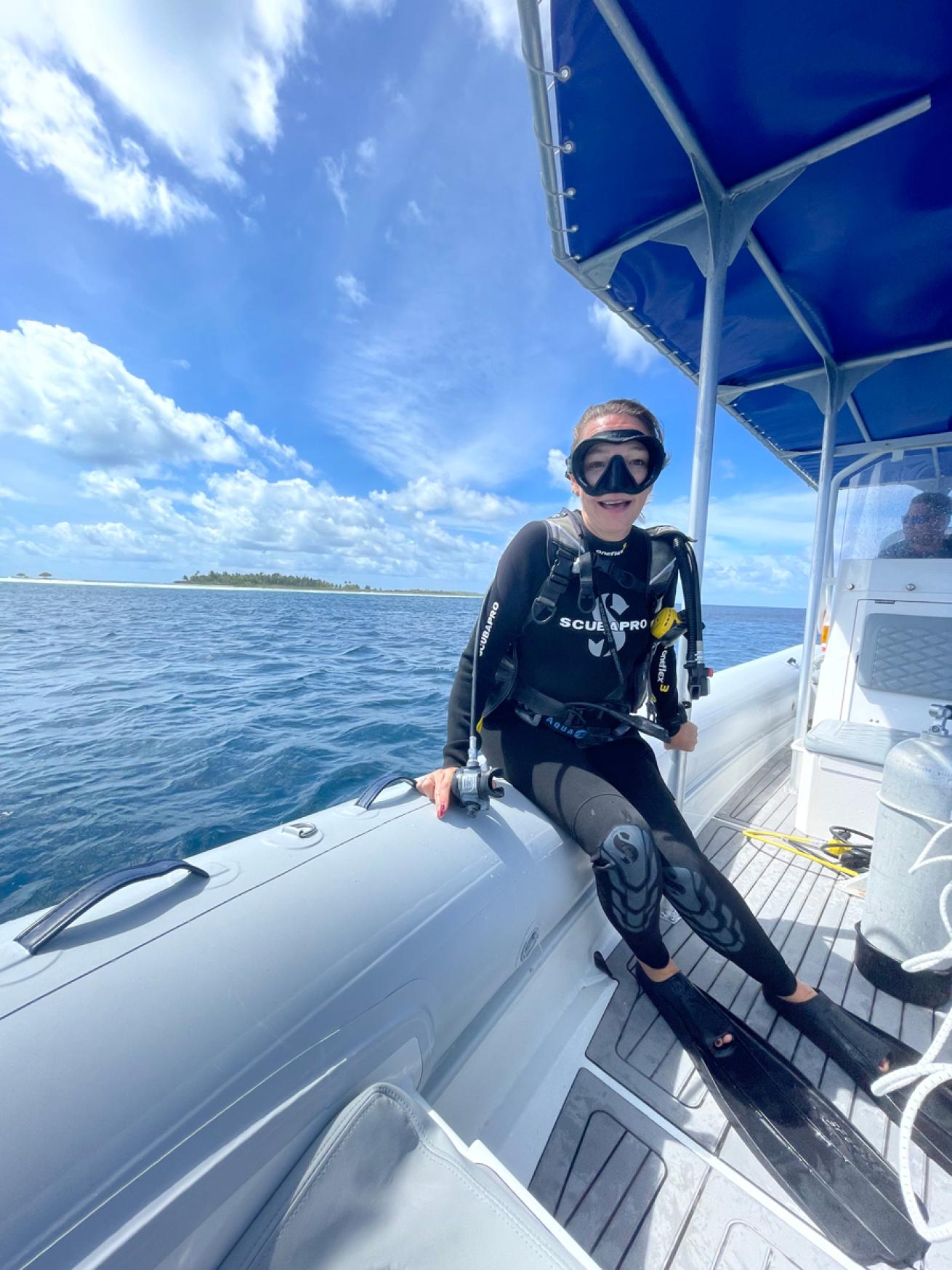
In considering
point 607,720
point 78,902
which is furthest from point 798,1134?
point 78,902

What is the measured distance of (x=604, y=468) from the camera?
1.63 m

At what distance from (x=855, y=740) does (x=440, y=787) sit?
2262 mm

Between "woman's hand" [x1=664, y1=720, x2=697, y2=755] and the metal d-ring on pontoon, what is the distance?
308 mm

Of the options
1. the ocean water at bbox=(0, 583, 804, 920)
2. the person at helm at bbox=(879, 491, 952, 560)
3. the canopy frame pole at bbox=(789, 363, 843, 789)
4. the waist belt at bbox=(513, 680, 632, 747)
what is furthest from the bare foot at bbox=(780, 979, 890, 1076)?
the ocean water at bbox=(0, 583, 804, 920)

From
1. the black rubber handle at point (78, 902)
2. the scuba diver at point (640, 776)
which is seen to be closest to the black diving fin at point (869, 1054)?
the scuba diver at point (640, 776)

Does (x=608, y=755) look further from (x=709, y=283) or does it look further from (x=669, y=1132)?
(x=709, y=283)

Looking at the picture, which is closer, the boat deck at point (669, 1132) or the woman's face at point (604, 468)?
the boat deck at point (669, 1132)

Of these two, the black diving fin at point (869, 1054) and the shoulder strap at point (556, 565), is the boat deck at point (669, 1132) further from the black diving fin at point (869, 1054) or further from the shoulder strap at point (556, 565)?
the shoulder strap at point (556, 565)

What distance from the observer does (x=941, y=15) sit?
130cm

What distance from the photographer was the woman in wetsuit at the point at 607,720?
143cm

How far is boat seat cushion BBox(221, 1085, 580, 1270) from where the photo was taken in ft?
2.26

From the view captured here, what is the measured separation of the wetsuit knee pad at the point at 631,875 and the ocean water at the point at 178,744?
253 centimetres

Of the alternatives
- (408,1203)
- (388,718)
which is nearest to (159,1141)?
(408,1203)

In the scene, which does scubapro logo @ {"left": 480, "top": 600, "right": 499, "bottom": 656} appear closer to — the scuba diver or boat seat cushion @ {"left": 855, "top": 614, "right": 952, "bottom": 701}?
the scuba diver
